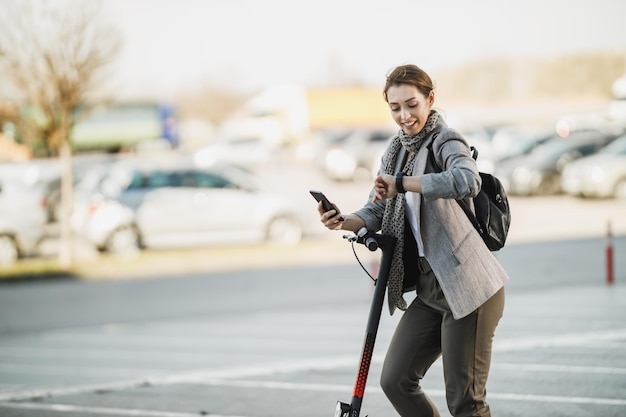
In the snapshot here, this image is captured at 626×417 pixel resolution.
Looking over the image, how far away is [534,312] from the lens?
9.90m

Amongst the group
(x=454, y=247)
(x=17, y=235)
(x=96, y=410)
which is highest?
(x=17, y=235)

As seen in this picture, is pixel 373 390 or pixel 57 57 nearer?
pixel 373 390

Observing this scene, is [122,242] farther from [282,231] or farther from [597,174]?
[597,174]

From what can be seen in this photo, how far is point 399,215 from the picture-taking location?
3.64m

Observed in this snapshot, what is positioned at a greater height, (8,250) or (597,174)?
(597,174)

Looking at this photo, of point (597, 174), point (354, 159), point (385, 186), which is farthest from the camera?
point (354, 159)

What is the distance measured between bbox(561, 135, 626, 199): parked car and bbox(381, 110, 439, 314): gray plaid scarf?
20202 millimetres

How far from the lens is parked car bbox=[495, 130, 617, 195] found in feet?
82.9

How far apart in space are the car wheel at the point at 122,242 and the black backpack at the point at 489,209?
565 inches

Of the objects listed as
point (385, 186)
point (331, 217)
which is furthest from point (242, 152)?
point (385, 186)

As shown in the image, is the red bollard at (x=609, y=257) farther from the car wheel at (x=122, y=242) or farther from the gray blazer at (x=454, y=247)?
the car wheel at (x=122, y=242)

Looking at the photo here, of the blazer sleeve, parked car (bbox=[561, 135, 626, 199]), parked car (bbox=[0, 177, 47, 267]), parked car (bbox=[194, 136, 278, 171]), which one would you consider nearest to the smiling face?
the blazer sleeve

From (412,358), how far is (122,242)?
14.3m

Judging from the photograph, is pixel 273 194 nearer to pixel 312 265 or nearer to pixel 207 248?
pixel 207 248
